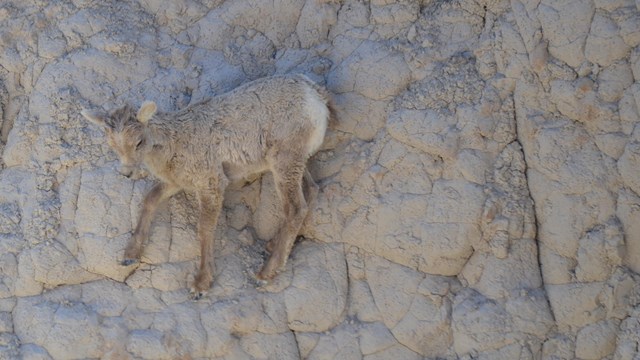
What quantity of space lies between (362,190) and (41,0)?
11.9 ft

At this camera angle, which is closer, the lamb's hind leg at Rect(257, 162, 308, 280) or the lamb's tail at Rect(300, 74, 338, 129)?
the lamb's hind leg at Rect(257, 162, 308, 280)

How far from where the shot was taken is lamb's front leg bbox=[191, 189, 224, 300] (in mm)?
7773

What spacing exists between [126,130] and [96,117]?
28 cm

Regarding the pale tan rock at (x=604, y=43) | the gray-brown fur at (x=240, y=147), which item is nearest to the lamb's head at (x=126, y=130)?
the gray-brown fur at (x=240, y=147)

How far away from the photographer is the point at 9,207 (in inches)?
320

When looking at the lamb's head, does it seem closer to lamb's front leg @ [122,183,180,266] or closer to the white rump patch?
lamb's front leg @ [122,183,180,266]

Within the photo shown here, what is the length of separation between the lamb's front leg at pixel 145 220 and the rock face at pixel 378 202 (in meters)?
0.10

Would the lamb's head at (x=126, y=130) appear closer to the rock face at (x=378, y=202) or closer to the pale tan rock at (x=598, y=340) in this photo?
the rock face at (x=378, y=202)

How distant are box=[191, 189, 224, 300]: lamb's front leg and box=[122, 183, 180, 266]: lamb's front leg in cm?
37

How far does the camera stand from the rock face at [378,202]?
7520 millimetres

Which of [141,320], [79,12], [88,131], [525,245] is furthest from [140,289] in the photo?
[525,245]

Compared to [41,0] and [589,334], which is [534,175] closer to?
[589,334]

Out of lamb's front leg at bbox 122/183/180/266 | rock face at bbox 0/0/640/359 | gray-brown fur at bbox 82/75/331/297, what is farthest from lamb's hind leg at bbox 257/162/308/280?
lamb's front leg at bbox 122/183/180/266

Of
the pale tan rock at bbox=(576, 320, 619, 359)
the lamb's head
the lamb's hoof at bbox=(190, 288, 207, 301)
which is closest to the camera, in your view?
the pale tan rock at bbox=(576, 320, 619, 359)
